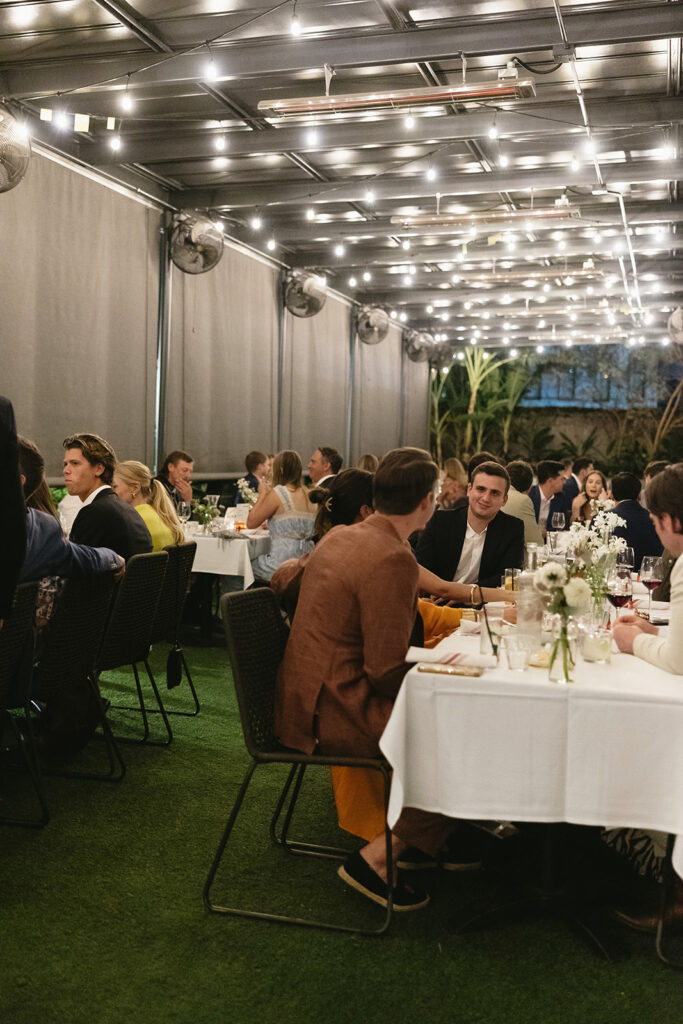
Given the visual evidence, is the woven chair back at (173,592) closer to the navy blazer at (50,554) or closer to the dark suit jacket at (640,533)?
the navy blazer at (50,554)

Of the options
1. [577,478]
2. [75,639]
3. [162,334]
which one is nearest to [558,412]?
[577,478]

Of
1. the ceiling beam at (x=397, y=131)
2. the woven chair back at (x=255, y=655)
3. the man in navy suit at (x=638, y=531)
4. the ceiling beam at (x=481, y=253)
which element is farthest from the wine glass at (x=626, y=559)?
the ceiling beam at (x=481, y=253)

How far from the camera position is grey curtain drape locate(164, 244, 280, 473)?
33.2 feet

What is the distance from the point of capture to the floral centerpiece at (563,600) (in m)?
2.60

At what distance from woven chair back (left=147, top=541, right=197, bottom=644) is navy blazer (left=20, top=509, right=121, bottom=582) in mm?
688

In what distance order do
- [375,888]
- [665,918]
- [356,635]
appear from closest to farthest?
[665,918] < [356,635] < [375,888]

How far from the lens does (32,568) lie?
3.69m

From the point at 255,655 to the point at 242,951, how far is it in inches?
31.5

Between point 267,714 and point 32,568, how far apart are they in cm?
121

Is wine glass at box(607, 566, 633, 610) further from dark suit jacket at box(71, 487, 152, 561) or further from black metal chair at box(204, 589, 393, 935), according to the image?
dark suit jacket at box(71, 487, 152, 561)

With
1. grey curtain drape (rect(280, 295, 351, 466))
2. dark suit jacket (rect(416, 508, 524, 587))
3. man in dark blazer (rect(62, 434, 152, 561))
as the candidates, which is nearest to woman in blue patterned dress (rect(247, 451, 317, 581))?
dark suit jacket (rect(416, 508, 524, 587))

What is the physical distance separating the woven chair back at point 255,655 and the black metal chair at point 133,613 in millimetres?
1078

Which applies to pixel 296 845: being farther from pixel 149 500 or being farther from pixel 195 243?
pixel 195 243

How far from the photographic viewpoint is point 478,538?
4.83 metres
